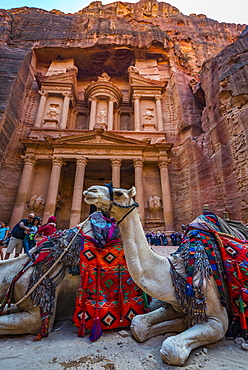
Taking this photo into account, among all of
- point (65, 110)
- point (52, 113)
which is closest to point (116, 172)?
point (65, 110)

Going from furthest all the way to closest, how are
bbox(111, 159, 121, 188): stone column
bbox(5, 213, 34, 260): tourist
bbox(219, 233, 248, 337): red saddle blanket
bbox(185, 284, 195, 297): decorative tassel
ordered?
bbox(111, 159, 121, 188): stone column
bbox(5, 213, 34, 260): tourist
bbox(219, 233, 248, 337): red saddle blanket
bbox(185, 284, 195, 297): decorative tassel

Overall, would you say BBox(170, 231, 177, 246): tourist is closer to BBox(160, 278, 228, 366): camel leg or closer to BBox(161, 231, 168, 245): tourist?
BBox(161, 231, 168, 245): tourist

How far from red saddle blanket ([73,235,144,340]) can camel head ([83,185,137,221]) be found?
1125 millimetres

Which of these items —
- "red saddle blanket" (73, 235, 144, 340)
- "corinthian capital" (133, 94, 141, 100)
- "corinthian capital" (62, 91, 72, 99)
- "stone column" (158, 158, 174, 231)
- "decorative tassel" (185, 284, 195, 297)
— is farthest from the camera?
"corinthian capital" (133, 94, 141, 100)

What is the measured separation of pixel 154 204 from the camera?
14430 mm

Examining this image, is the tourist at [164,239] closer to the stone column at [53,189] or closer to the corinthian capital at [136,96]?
the stone column at [53,189]

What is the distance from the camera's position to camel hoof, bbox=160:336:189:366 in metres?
1.92

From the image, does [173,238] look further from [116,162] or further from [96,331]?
[96,331]

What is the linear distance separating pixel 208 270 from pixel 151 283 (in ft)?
2.47

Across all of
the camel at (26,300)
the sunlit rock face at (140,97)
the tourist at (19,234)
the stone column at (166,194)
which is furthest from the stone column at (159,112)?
the camel at (26,300)

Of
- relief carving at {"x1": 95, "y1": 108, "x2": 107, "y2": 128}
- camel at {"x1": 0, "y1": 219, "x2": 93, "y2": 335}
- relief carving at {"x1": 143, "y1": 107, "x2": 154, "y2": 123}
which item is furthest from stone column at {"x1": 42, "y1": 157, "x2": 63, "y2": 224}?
camel at {"x1": 0, "y1": 219, "x2": 93, "y2": 335}

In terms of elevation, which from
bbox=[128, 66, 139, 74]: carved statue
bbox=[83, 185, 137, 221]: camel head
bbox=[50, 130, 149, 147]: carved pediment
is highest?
bbox=[128, 66, 139, 74]: carved statue

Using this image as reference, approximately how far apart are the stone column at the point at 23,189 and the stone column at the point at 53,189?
1619 millimetres

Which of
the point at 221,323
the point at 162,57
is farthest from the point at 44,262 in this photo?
the point at 162,57
